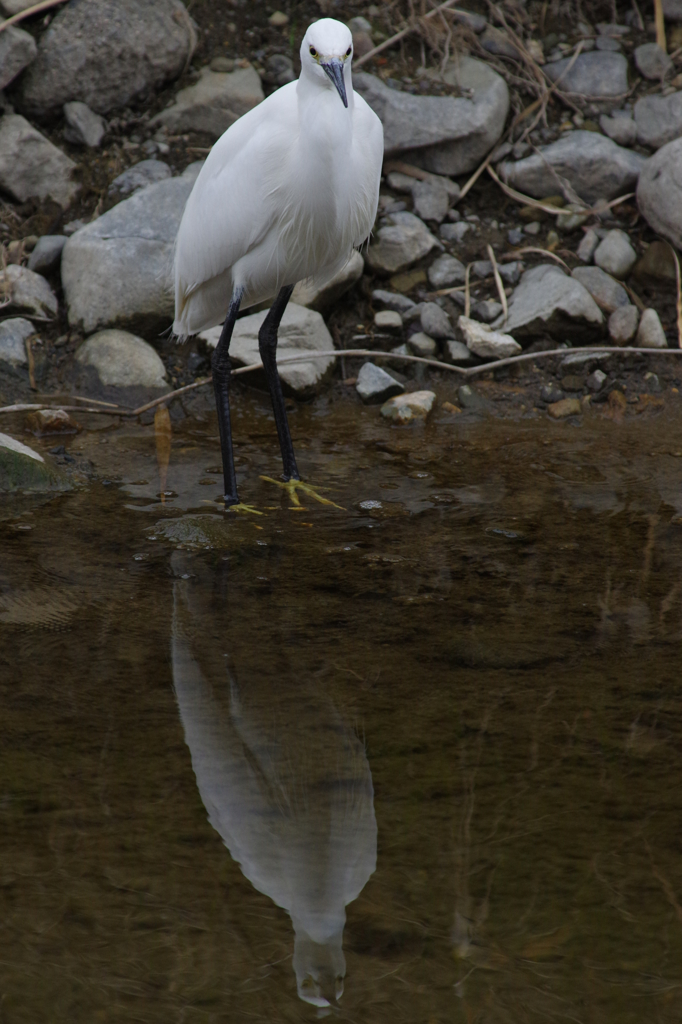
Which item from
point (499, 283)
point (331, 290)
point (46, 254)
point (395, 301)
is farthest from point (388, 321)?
point (46, 254)

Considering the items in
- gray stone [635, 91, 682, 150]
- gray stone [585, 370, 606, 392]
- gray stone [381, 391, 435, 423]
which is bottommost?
gray stone [585, 370, 606, 392]

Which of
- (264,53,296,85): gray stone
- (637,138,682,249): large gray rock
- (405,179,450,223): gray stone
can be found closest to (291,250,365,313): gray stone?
(405,179,450,223): gray stone

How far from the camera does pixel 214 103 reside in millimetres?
5453

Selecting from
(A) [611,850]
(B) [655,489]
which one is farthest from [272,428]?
(A) [611,850]

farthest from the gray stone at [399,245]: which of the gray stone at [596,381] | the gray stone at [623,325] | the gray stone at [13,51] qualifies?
the gray stone at [13,51]

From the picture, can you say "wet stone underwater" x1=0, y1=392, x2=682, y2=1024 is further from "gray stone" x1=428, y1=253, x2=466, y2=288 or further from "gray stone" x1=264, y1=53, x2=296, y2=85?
"gray stone" x1=264, y1=53, x2=296, y2=85

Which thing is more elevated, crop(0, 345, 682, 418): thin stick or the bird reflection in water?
the bird reflection in water

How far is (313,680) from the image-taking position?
2236 mm

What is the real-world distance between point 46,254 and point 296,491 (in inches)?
88.3

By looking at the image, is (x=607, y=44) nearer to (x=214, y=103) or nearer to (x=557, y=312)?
(x=557, y=312)

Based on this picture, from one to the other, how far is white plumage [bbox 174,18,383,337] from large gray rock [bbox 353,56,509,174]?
6.21ft

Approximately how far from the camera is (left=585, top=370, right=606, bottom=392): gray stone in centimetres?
462

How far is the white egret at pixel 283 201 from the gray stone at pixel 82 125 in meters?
2.02

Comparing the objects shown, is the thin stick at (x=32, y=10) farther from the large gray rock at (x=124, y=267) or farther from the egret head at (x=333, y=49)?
the egret head at (x=333, y=49)
